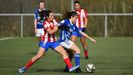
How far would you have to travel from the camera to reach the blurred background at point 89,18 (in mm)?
32750

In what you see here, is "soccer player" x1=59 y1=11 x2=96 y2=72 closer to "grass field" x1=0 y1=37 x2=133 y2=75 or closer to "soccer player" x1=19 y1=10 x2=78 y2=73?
"soccer player" x1=19 y1=10 x2=78 y2=73

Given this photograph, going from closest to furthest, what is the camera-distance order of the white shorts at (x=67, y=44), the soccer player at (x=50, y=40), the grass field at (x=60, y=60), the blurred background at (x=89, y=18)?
the soccer player at (x=50, y=40)
the white shorts at (x=67, y=44)
the grass field at (x=60, y=60)
the blurred background at (x=89, y=18)

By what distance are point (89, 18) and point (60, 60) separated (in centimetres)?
1460

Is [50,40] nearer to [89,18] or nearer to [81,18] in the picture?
[81,18]

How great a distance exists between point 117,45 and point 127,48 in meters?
1.88

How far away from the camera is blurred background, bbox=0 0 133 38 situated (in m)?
32.8

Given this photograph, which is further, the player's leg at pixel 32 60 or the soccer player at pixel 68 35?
the soccer player at pixel 68 35

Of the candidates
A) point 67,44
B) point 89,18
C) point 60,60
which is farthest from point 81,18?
point 89,18

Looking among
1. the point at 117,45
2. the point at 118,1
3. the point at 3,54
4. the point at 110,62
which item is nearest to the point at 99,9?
the point at 118,1

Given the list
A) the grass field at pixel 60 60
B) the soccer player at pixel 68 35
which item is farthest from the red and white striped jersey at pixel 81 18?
the soccer player at pixel 68 35

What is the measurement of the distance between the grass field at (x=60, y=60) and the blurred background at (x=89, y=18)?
6.70m

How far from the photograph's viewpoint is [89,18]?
108 feet

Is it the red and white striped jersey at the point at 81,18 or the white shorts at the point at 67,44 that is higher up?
the red and white striped jersey at the point at 81,18

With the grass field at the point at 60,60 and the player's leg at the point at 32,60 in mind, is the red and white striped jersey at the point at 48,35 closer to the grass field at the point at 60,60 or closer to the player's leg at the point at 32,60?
the player's leg at the point at 32,60
